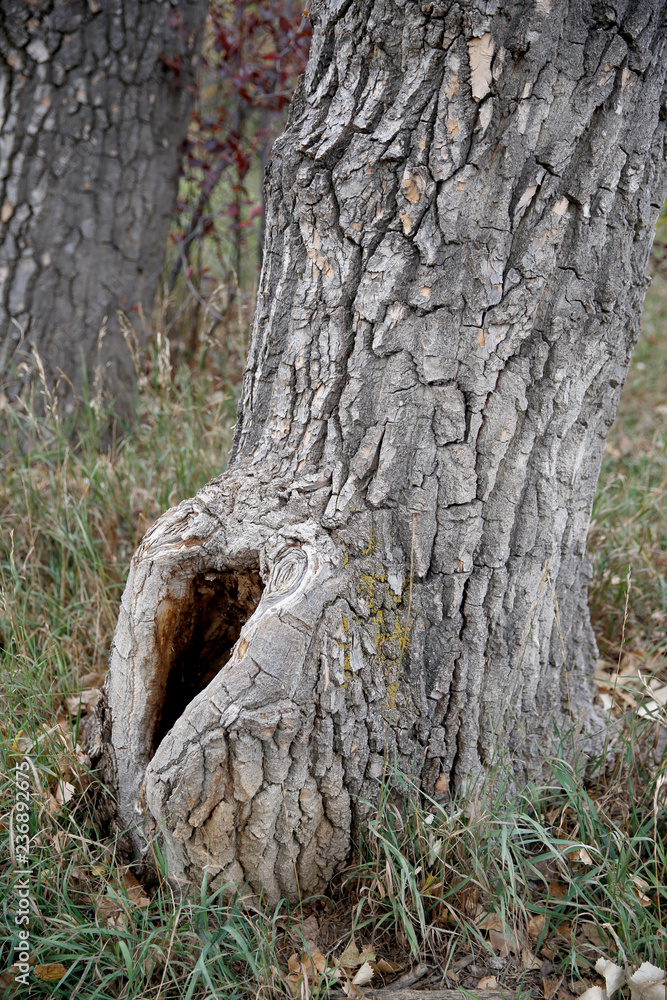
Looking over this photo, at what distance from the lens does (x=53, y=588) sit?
262 centimetres

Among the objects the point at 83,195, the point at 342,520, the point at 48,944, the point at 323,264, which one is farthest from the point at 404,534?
the point at 83,195

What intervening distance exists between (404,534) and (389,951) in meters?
1.09

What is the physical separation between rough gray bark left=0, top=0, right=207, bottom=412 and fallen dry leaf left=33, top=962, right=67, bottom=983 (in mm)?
2569

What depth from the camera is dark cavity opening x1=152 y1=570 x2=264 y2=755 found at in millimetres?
1800

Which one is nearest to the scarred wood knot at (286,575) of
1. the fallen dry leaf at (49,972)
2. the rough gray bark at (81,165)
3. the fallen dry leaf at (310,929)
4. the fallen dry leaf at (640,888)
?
the fallen dry leaf at (310,929)

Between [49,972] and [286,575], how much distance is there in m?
1.11

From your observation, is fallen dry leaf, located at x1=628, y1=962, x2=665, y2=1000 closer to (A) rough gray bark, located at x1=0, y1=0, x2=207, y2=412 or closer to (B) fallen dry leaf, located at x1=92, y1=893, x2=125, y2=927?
(B) fallen dry leaf, located at x1=92, y1=893, x2=125, y2=927

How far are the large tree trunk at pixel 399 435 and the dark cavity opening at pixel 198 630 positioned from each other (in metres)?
0.01

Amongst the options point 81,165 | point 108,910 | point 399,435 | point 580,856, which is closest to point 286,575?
point 399,435

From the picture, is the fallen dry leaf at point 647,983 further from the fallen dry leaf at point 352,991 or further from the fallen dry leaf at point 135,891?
the fallen dry leaf at point 135,891

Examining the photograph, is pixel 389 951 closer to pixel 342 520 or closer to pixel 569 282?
pixel 342 520

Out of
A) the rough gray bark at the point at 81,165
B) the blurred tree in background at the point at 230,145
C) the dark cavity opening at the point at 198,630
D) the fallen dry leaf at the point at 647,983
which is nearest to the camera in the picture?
the fallen dry leaf at the point at 647,983

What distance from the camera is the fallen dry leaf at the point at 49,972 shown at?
5.03 ft

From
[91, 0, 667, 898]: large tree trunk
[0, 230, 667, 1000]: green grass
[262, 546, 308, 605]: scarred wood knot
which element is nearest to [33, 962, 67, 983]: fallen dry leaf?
[0, 230, 667, 1000]: green grass
